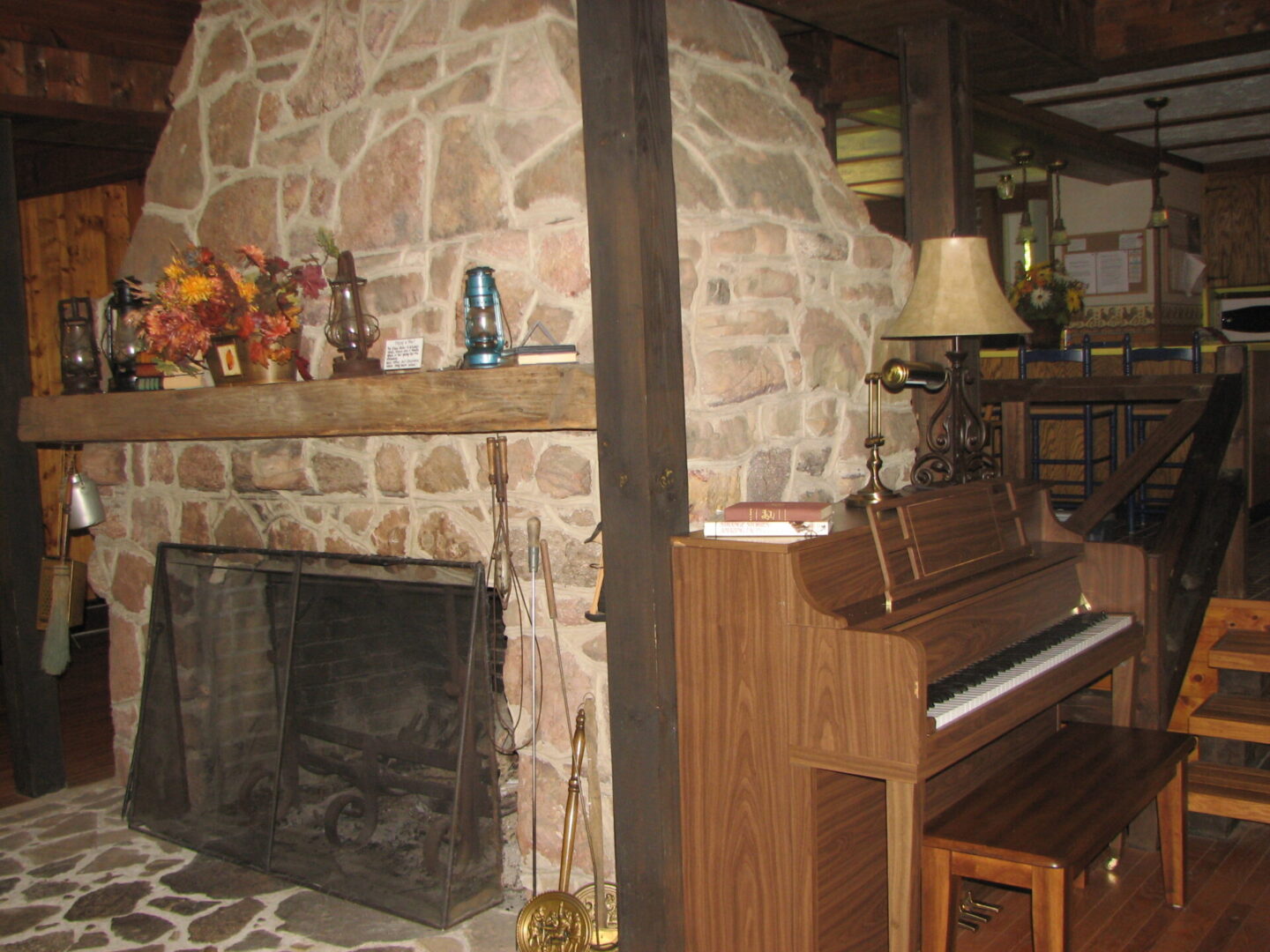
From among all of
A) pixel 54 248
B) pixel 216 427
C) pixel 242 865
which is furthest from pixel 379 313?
pixel 54 248

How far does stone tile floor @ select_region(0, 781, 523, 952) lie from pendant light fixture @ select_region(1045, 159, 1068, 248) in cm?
569

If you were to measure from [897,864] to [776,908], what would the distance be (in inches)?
12.6

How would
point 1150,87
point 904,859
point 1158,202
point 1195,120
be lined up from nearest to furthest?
point 904,859
point 1150,87
point 1195,120
point 1158,202

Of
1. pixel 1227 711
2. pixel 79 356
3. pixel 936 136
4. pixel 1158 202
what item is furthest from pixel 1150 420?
pixel 79 356

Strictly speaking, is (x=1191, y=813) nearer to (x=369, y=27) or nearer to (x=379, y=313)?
(x=379, y=313)

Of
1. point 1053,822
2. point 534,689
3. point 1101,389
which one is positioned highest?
point 1101,389

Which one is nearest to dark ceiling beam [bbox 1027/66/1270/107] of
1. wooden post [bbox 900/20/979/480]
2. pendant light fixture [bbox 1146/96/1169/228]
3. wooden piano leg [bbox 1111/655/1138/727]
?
pendant light fixture [bbox 1146/96/1169/228]

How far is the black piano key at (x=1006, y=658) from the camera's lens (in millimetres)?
2441

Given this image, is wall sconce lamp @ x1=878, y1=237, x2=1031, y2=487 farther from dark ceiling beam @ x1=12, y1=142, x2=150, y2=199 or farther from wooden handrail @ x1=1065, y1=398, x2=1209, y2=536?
dark ceiling beam @ x1=12, y1=142, x2=150, y2=199

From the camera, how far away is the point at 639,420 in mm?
2414

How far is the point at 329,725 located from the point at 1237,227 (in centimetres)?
777

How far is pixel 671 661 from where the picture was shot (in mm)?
2551

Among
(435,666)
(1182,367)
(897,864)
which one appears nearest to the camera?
(897,864)

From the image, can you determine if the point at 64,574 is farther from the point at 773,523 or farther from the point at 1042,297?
the point at 1042,297
